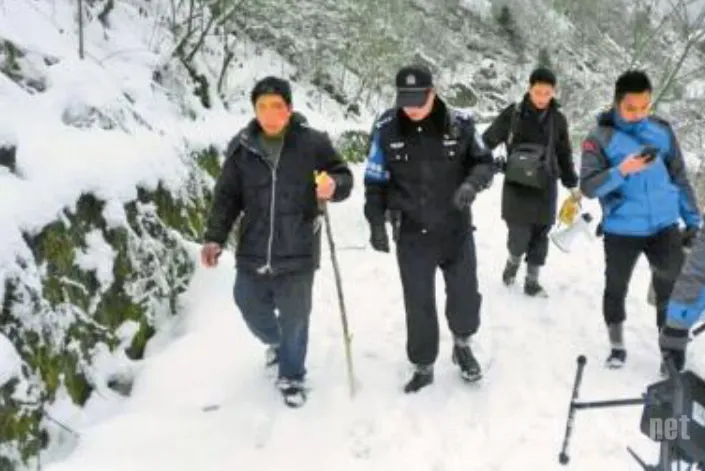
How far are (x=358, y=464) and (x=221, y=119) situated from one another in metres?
6.81

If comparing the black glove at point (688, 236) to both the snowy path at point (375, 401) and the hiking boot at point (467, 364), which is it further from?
the hiking boot at point (467, 364)

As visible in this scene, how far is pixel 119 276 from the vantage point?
223 inches

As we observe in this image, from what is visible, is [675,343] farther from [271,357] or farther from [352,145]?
[352,145]

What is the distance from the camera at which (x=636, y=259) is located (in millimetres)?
5477

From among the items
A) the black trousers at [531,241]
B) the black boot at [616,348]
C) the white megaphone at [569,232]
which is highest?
the white megaphone at [569,232]

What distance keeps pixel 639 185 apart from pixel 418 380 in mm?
1924

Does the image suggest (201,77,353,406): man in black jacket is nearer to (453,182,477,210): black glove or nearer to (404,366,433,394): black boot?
(453,182,477,210): black glove

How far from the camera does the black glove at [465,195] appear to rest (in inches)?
190

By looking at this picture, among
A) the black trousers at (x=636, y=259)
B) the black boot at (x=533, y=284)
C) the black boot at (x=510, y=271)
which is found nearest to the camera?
the black trousers at (x=636, y=259)

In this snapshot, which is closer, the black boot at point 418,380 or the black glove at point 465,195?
the black glove at point 465,195

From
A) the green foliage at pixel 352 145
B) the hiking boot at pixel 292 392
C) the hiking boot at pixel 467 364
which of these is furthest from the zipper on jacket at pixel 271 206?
the green foliage at pixel 352 145

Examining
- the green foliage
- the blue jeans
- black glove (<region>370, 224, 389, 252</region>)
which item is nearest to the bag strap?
black glove (<region>370, 224, 389, 252</region>)

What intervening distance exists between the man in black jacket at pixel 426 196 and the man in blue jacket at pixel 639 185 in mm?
A: 812

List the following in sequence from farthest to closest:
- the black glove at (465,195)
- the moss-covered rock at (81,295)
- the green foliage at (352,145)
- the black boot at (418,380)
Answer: the green foliage at (352,145) < the black boot at (418,380) < the black glove at (465,195) < the moss-covered rock at (81,295)
